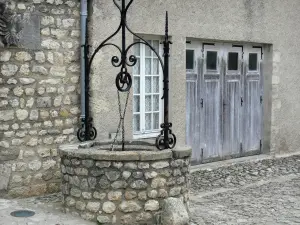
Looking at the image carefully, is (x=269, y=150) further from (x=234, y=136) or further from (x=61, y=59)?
(x=61, y=59)

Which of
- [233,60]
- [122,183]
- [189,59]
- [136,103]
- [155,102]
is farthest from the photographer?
[233,60]

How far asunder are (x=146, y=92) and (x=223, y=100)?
1982 mm

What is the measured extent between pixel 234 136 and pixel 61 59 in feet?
13.7

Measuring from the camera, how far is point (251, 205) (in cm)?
638

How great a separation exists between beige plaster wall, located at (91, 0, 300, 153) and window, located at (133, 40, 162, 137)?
28 centimetres

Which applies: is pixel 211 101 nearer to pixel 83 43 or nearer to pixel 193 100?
pixel 193 100

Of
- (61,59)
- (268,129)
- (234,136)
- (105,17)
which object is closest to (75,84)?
(61,59)

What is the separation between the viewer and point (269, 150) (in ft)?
32.4

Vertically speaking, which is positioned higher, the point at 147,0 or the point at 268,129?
the point at 147,0

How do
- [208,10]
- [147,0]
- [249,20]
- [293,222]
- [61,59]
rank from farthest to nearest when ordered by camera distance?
[249,20] → [208,10] → [147,0] → [61,59] → [293,222]

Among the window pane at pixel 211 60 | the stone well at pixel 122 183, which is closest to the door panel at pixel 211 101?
the window pane at pixel 211 60

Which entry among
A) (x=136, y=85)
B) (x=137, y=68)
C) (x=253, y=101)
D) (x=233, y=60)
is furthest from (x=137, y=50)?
(x=253, y=101)

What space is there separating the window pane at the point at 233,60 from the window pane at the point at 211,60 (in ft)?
1.21

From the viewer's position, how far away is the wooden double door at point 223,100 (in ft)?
28.5
